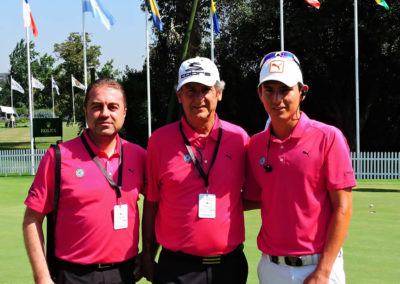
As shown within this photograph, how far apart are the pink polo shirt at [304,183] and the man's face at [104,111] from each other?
4.22ft

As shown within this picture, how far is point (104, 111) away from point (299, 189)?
1.61 m

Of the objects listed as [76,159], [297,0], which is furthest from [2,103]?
[76,159]

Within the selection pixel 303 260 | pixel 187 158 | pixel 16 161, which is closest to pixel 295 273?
pixel 303 260

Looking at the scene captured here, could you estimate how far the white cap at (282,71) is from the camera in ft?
11.6

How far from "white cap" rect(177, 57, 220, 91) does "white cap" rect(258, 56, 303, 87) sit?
0.55 meters

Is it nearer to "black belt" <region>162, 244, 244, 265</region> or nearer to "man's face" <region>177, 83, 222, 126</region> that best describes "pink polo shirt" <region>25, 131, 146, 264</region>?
"black belt" <region>162, 244, 244, 265</region>

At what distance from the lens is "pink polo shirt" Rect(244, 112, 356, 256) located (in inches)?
137

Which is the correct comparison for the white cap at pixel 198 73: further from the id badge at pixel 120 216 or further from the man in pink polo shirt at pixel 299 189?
the id badge at pixel 120 216

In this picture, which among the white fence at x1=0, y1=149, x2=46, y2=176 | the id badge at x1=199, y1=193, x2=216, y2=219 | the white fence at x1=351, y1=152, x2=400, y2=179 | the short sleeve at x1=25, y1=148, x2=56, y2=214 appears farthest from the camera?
the white fence at x1=0, y1=149, x2=46, y2=176

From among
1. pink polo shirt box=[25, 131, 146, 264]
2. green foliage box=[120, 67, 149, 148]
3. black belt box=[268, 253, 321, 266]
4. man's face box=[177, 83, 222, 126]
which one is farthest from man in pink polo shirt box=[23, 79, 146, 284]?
green foliage box=[120, 67, 149, 148]

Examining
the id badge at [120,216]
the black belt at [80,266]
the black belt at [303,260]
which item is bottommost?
the black belt at [80,266]

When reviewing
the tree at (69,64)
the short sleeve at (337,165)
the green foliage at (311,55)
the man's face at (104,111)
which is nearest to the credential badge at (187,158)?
the man's face at (104,111)

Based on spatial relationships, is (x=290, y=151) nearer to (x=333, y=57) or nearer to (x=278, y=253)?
(x=278, y=253)

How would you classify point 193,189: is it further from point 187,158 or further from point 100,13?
point 100,13
